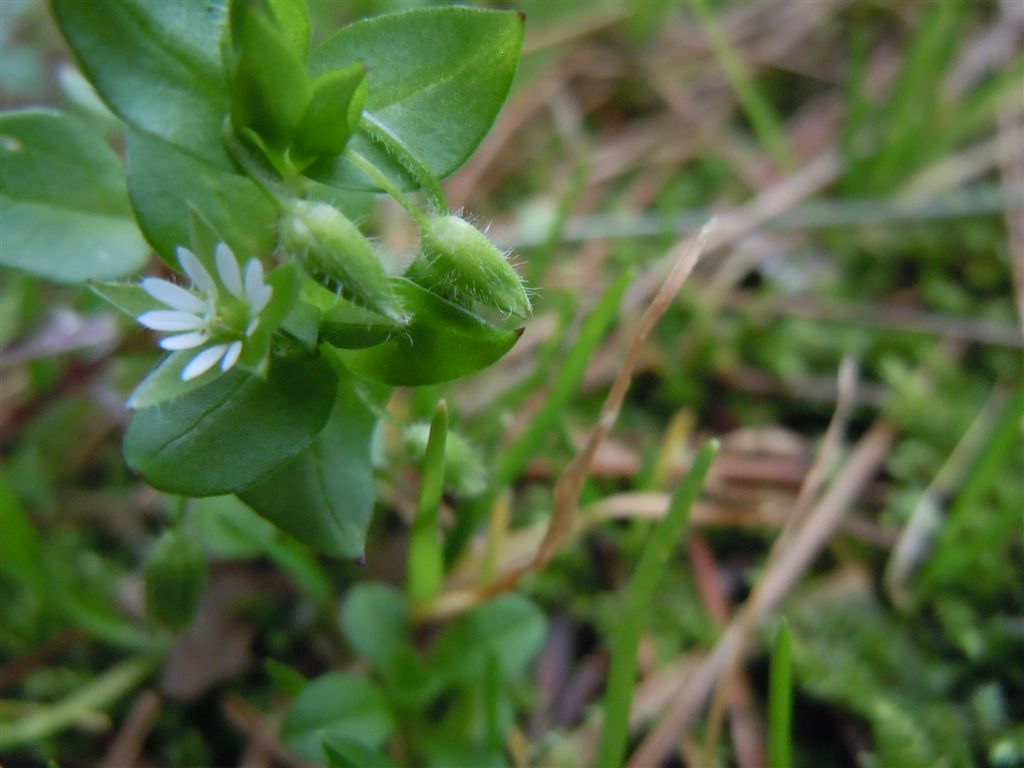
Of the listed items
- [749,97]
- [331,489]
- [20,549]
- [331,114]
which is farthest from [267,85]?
[749,97]

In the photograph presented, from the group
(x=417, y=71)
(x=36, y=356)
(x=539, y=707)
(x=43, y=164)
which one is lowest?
(x=539, y=707)

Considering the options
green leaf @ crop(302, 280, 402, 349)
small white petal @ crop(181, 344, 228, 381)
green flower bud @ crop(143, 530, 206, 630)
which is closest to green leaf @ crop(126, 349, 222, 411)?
small white petal @ crop(181, 344, 228, 381)

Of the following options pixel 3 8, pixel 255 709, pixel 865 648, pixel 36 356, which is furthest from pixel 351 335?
pixel 3 8

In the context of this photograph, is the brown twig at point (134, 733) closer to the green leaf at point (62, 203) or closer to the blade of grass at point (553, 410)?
the blade of grass at point (553, 410)

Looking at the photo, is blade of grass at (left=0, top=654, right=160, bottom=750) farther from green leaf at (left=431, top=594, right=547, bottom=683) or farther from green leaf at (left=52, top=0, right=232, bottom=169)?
green leaf at (left=52, top=0, right=232, bottom=169)

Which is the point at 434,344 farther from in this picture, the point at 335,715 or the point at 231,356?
the point at 335,715

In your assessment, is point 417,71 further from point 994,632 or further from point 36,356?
point 994,632
